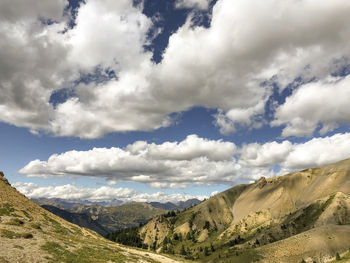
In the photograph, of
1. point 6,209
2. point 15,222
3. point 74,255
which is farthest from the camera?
point 6,209

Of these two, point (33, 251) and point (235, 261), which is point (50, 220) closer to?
point (33, 251)

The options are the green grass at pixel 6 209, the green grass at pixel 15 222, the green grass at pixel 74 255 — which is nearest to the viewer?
the green grass at pixel 74 255

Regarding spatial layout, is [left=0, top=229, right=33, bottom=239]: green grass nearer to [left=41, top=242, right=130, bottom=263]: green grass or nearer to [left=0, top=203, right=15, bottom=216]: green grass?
[left=41, top=242, right=130, bottom=263]: green grass

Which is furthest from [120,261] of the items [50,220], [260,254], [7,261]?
[260,254]

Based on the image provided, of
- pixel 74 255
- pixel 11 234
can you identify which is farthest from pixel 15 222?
pixel 74 255

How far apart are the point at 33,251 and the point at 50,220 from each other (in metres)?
42.5

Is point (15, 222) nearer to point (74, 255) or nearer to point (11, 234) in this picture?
point (11, 234)

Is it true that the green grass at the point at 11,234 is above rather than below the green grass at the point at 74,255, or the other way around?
above

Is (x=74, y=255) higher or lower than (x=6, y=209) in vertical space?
lower

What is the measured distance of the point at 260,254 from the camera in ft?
485

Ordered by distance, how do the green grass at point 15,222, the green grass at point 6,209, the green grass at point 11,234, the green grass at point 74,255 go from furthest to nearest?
1. the green grass at point 6,209
2. the green grass at point 15,222
3. the green grass at point 11,234
4. the green grass at point 74,255

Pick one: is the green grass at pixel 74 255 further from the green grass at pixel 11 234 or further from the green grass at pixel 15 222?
the green grass at pixel 15 222

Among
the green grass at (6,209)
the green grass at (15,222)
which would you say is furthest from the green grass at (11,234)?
the green grass at (6,209)

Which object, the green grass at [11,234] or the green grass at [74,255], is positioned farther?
the green grass at [11,234]
